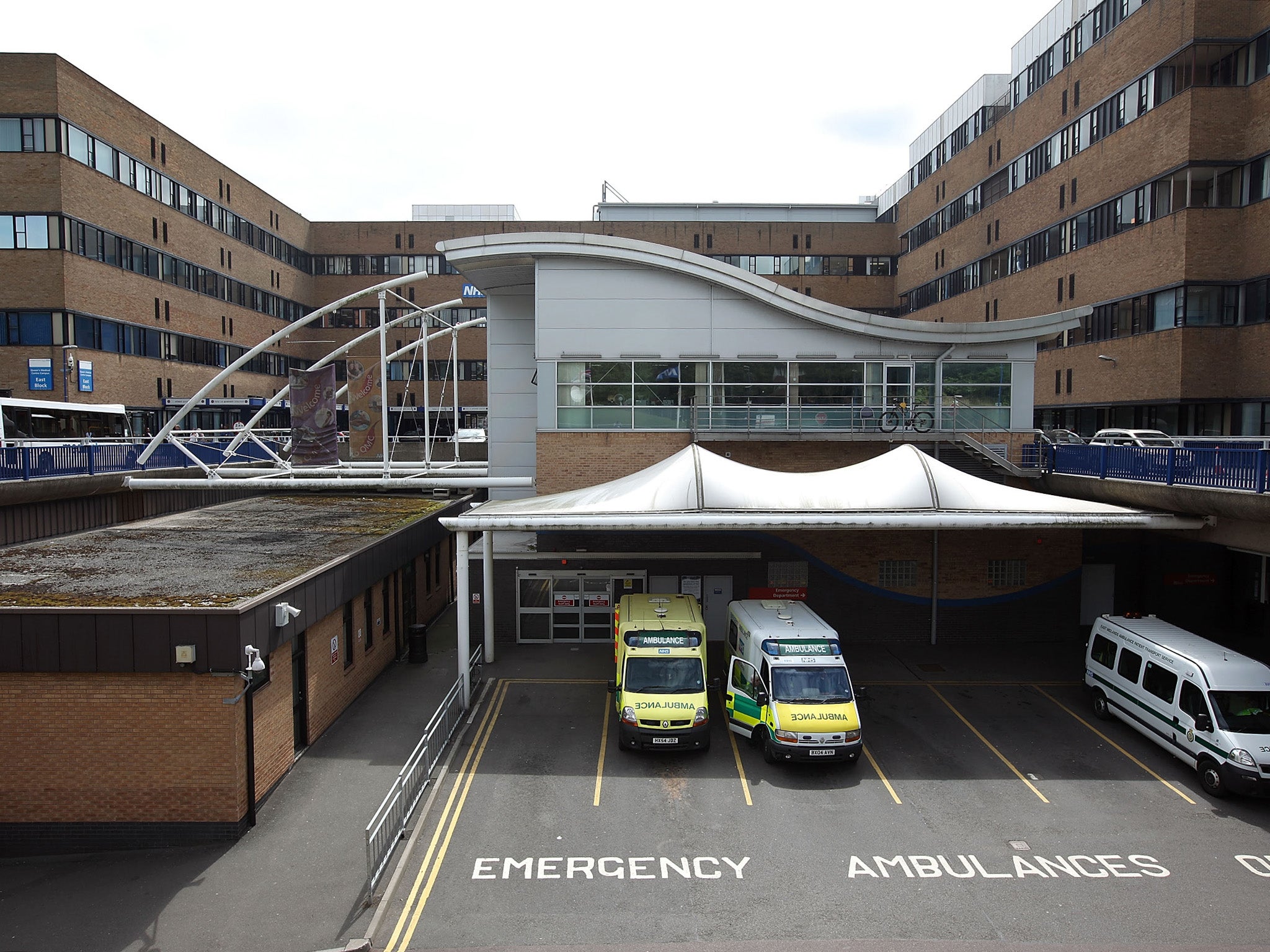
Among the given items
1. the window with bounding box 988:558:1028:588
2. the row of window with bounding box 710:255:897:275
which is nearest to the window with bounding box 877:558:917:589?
the window with bounding box 988:558:1028:588

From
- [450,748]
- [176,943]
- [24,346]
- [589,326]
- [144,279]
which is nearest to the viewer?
[176,943]

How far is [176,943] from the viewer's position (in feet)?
33.1

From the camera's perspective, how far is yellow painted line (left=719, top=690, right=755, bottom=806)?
565 inches

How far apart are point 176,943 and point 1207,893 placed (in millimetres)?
13732

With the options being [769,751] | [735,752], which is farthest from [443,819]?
[769,751]

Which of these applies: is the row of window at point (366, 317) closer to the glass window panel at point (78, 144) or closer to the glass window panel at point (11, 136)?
the glass window panel at point (78, 144)

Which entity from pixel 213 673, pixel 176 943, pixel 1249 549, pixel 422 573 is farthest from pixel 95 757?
pixel 1249 549

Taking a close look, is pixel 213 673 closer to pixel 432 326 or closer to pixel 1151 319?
pixel 1151 319

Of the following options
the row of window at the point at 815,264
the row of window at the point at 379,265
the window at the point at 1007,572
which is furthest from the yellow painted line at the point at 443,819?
the row of window at the point at 379,265

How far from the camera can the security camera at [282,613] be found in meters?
13.6

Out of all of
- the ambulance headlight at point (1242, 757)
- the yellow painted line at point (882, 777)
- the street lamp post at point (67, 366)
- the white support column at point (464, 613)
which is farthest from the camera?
the street lamp post at point (67, 366)

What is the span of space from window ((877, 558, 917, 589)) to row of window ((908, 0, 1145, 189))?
3009 centimetres

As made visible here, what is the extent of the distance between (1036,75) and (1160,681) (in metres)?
41.7

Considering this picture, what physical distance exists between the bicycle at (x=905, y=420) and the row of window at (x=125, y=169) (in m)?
39.2
